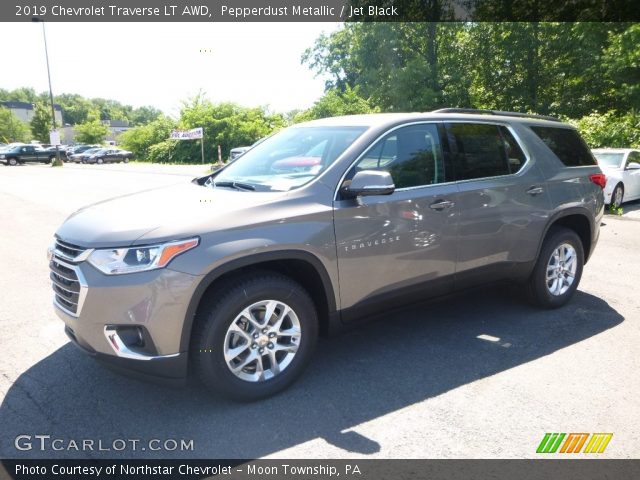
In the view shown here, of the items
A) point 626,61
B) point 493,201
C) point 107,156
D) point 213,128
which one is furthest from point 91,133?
point 493,201

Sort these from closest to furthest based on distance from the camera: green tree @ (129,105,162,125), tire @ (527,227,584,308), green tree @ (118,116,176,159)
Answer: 1. tire @ (527,227,584,308)
2. green tree @ (118,116,176,159)
3. green tree @ (129,105,162,125)

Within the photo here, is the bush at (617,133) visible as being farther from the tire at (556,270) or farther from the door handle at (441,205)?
the door handle at (441,205)

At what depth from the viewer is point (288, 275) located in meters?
3.44

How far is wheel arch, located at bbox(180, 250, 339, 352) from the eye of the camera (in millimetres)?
2924

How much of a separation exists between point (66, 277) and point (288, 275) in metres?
1.38

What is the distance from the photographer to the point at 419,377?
3568mm

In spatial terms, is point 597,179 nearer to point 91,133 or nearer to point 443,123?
point 443,123

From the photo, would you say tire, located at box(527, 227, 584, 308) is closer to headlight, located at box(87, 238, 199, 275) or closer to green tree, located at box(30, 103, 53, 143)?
headlight, located at box(87, 238, 199, 275)

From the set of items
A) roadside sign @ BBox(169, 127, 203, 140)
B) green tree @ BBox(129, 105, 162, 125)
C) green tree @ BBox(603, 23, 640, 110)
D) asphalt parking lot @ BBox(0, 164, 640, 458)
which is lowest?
asphalt parking lot @ BBox(0, 164, 640, 458)

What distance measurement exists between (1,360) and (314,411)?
8.17 feet

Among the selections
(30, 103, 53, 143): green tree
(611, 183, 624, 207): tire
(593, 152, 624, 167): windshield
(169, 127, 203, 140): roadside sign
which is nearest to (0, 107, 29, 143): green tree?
(30, 103, 53, 143): green tree

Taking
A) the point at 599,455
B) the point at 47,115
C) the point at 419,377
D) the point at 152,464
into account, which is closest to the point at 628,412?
the point at 599,455

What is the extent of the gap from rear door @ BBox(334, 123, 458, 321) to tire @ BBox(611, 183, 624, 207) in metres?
9.30

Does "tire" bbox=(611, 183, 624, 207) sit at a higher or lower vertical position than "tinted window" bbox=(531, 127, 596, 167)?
lower
